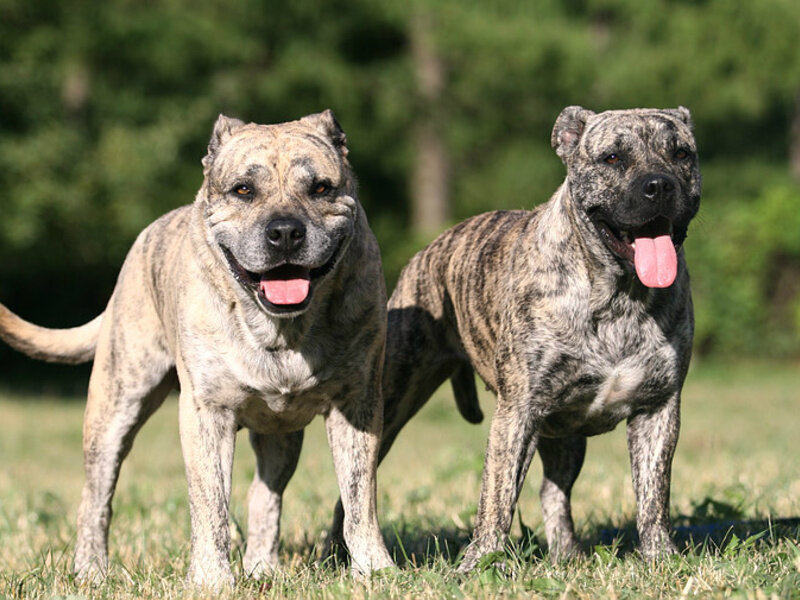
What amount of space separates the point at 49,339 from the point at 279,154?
194 cm

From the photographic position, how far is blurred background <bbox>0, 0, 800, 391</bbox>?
19.7 m

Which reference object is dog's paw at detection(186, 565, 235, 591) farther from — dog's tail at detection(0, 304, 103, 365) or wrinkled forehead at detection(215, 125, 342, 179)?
dog's tail at detection(0, 304, 103, 365)

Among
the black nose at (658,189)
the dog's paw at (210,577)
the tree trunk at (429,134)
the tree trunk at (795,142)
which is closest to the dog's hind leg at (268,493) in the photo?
the dog's paw at (210,577)

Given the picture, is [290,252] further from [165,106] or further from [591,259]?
[165,106]

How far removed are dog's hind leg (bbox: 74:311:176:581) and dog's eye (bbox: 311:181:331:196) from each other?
130 centimetres

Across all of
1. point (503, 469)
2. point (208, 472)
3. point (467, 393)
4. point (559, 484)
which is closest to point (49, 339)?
point (208, 472)

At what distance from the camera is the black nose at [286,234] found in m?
4.38

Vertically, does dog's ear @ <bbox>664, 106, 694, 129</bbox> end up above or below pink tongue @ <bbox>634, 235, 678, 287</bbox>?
above

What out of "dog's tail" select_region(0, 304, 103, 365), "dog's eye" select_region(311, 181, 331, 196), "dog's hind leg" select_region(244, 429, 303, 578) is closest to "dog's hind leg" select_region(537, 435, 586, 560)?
"dog's hind leg" select_region(244, 429, 303, 578)

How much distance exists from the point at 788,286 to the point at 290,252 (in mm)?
18272

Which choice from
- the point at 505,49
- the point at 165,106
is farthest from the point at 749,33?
the point at 165,106

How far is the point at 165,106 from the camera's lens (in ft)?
72.4

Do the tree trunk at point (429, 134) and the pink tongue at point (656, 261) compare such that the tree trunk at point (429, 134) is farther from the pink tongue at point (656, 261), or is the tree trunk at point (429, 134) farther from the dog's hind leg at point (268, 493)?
A: the pink tongue at point (656, 261)

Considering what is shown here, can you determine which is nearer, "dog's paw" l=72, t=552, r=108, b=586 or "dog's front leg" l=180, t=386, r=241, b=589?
"dog's front leg" l=180, t=386, r=241, b=589
